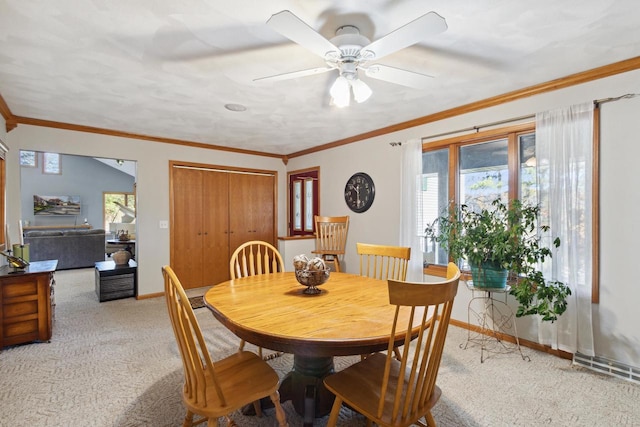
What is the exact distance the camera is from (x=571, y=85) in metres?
2.55

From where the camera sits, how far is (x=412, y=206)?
365 centimetres

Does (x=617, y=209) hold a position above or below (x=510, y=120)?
below

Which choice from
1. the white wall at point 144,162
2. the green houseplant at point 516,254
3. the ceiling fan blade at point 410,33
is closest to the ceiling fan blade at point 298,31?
the ceiling fan blade at point 410,33

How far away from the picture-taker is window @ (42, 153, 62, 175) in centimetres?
961

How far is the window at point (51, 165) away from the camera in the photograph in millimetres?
9609

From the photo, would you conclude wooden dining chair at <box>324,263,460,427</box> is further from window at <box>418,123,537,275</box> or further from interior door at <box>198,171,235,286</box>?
interior door at <box>198,171,235,286</box>

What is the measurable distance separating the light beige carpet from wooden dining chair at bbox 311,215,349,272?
188 cm

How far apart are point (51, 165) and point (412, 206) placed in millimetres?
11408

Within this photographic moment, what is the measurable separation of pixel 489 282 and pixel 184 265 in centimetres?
422

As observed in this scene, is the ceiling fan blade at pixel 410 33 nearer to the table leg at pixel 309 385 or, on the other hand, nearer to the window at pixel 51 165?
the table leg at pixel 309 385

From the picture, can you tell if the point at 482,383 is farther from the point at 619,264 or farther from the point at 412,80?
the point at 412,80

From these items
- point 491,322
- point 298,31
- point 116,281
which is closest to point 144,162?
point 116,281

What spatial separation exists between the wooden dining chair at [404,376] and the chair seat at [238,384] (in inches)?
12.5

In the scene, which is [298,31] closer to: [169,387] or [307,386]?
[307,386]
